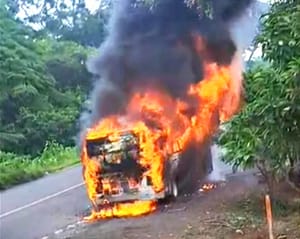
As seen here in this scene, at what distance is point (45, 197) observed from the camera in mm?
16766

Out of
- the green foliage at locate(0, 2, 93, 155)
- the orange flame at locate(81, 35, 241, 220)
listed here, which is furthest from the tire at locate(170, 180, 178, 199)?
the green foliage at locate(0, 2, 93, 155)

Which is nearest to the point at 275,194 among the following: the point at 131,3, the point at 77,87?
the point at 131,3

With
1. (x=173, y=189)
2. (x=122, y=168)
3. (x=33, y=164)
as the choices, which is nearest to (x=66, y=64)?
(x=33, y=164)

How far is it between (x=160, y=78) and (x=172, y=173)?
11.7ft

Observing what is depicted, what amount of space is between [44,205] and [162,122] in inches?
139

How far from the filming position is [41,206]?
1548cm

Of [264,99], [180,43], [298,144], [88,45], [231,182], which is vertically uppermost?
[88,45]

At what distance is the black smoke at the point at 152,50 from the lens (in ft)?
55.7

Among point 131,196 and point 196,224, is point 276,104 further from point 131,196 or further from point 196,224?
point 131,196

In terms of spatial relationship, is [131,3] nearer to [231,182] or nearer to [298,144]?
[231,182]

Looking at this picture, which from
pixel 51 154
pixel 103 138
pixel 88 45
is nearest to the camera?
pixel 103 138

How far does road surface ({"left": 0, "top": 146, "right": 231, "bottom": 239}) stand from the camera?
12.8 m

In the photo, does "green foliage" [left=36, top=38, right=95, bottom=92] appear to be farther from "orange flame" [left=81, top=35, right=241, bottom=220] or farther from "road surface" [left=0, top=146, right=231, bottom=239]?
"orange flame" [left=81, top=35, right=241, bottom=220]

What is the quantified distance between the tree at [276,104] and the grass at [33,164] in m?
Result: 14.2
